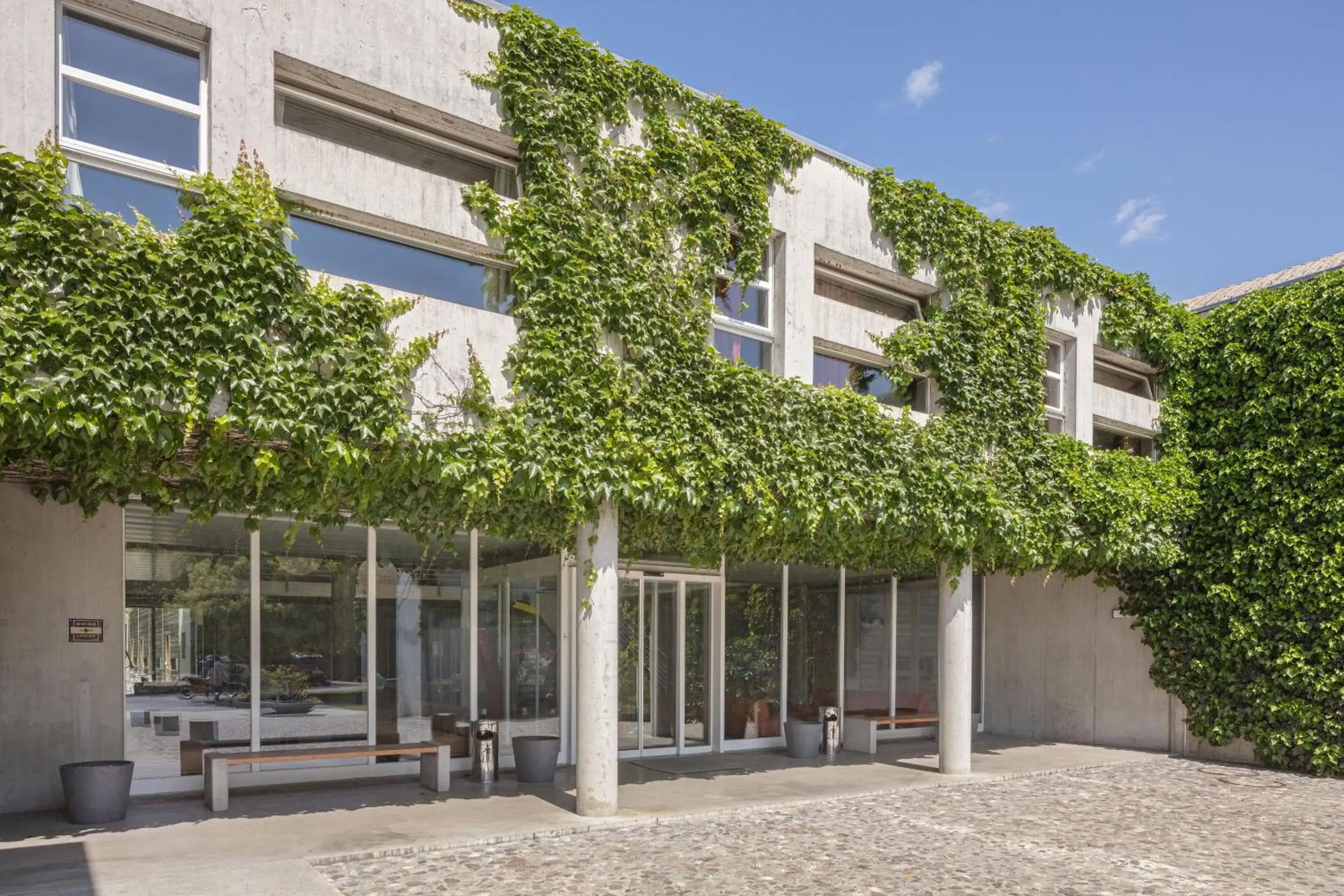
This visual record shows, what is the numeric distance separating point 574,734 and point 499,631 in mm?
1689

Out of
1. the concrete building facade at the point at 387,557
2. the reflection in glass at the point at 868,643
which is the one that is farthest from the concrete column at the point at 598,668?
the reflection in glass at the point at 868,643

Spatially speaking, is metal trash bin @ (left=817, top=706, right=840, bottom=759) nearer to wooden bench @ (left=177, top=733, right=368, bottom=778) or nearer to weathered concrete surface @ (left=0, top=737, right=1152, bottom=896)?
weathered concrete surface @ (left=0, top=737, right=1152, bottom=896)

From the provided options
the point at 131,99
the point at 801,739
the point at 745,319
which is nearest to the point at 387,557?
the point at 745,319

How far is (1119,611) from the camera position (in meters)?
16.5

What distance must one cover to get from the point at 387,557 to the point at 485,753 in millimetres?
2477

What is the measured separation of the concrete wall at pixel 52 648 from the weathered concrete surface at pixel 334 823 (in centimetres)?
53

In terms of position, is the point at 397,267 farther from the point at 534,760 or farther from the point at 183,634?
the point at 534,760

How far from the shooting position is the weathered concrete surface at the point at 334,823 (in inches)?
294

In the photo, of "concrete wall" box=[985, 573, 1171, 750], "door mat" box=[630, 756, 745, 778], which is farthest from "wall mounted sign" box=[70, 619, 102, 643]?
"concrete wall" box=[985, 573, 1171, 750]

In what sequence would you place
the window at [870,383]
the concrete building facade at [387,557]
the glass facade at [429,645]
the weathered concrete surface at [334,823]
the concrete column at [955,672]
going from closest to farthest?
the weathered concrete surface at [334,823]
the concrete building facade at [387,557]
the glass facade at [429,645]
the window at [870,383]
the concrete column at [955,672]

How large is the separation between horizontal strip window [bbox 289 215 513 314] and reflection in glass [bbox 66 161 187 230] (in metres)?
0.92

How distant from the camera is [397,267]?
30.9 ft

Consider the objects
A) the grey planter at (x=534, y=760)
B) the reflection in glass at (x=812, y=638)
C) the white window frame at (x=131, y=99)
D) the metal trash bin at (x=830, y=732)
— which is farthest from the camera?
the reflection in glass at (x=812, y=638)

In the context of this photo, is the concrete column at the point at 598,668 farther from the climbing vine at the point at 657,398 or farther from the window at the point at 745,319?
the window at the point at 745,319
